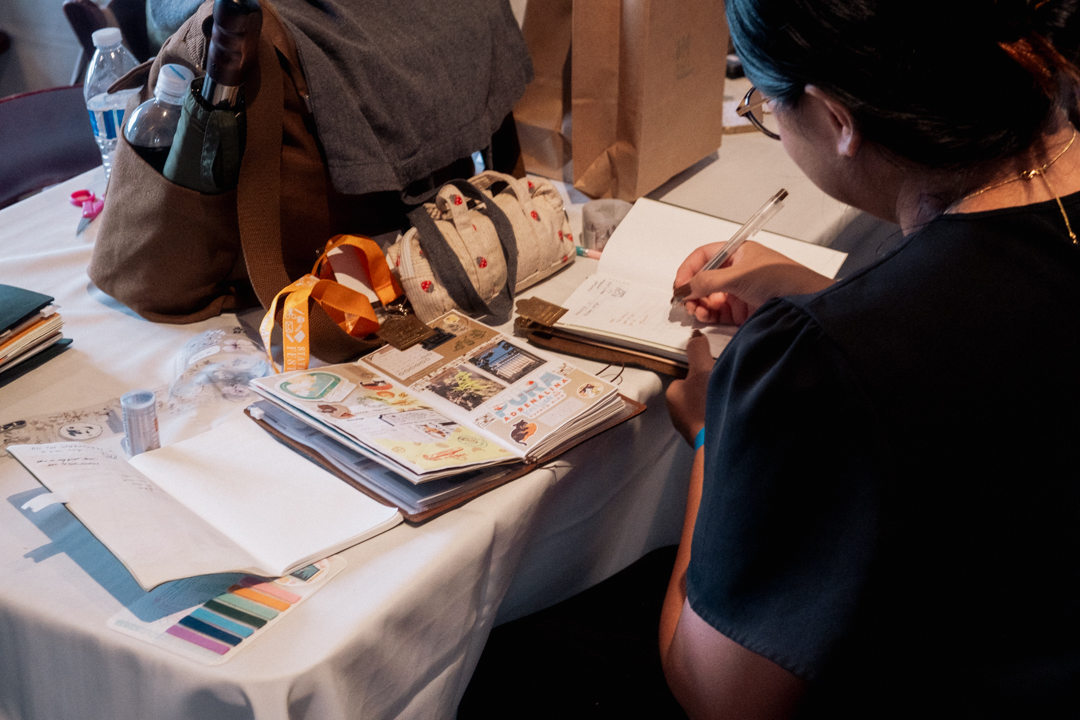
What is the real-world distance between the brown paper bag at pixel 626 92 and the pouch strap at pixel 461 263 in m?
A: 0.33

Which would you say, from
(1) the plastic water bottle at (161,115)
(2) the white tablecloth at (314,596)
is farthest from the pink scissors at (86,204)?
(1) the plastic water bottle at (161,115)

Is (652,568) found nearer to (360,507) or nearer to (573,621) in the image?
(573,621)

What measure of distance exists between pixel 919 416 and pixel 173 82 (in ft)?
2.89

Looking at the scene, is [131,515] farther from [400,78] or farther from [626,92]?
[626,92]

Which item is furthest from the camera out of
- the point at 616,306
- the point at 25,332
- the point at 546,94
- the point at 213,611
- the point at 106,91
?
the point at 546,94

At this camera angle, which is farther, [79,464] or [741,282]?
[741,282]

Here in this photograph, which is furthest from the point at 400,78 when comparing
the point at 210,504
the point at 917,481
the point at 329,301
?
the point at 917,481

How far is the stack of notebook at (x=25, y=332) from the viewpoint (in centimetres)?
93

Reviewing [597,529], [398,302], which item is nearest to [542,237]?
[398,302]

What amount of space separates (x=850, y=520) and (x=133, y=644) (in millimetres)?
547

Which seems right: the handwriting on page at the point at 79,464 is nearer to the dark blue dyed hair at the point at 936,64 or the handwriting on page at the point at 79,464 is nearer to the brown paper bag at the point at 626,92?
the dark blue dyed hair at the point at 936,64

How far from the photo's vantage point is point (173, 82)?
37.7 inches

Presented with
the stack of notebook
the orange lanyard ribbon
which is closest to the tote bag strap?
the orange lanyard ribbon

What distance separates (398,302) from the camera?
1078 millimetres
